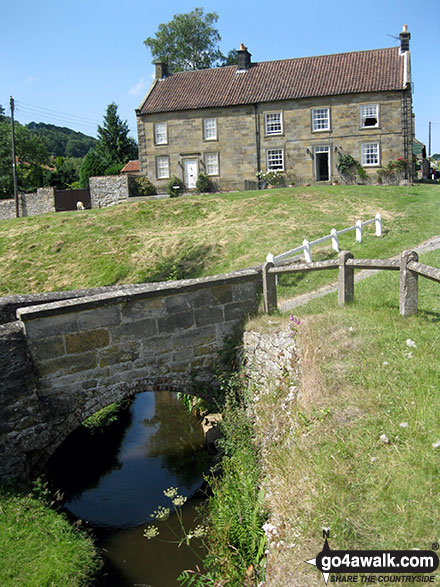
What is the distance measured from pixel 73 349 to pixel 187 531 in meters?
3.28

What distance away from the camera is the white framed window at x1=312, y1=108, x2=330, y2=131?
3216cm

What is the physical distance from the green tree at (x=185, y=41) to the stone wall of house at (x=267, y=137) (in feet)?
62.5

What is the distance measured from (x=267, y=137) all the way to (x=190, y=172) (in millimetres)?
5861

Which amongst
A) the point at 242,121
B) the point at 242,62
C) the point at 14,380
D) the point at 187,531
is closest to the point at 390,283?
the point at 187,531

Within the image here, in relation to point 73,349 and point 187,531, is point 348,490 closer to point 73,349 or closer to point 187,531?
point 187,531

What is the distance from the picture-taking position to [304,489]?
192 inches

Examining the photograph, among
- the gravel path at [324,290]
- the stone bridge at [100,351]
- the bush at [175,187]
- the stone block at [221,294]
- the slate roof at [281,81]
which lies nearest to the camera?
the stone bridge at [100,351]

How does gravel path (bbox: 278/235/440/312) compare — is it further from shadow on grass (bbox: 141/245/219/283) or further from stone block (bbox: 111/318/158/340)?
shadow on grass (bbox: 141/245/219/283)

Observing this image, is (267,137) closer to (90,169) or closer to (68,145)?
(90,169)

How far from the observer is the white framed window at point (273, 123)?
32.9 meters

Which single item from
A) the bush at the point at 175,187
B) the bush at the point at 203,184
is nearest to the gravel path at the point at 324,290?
the bush at the point at 203,184

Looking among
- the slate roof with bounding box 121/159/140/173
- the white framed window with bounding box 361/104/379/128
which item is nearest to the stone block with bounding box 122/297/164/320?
the white framed window with bounding box 361/104/379/128

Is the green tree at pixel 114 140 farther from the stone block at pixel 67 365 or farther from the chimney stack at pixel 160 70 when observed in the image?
the stone block at pixel 67 365

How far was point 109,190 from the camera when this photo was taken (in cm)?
3362
